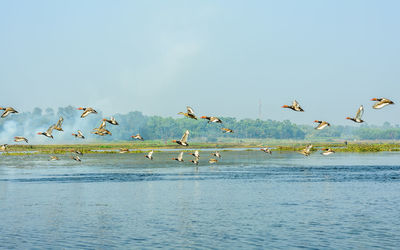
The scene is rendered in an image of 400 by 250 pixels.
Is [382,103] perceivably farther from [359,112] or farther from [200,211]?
[200,211]

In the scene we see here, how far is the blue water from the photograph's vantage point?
109 ft

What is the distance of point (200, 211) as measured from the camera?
1746 inches

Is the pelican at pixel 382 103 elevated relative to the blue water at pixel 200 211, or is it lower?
elevated

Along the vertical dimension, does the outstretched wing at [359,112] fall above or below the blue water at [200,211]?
above

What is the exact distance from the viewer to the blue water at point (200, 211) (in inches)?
1307

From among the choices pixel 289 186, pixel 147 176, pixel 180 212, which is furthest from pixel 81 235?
pixel 147 176

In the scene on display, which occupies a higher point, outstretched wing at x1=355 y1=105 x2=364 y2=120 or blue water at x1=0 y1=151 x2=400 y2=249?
outstretched wing at x1=355 y1=105 x2=364 y2=120

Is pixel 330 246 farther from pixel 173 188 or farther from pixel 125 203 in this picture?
pixel 173 188

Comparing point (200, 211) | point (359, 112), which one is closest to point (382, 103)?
point (359, 112)

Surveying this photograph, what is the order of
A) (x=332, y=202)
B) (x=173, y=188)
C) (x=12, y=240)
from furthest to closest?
(x=173, y=188), (x=332, y=202), (x=12, y=240)

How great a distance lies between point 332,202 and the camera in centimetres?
4862

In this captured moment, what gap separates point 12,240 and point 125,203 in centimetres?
1659

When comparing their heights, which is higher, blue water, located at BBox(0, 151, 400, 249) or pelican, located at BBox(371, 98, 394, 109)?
pelican, located at BBox(371, 98, 394, 109)

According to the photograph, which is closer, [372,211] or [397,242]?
[397,242]
